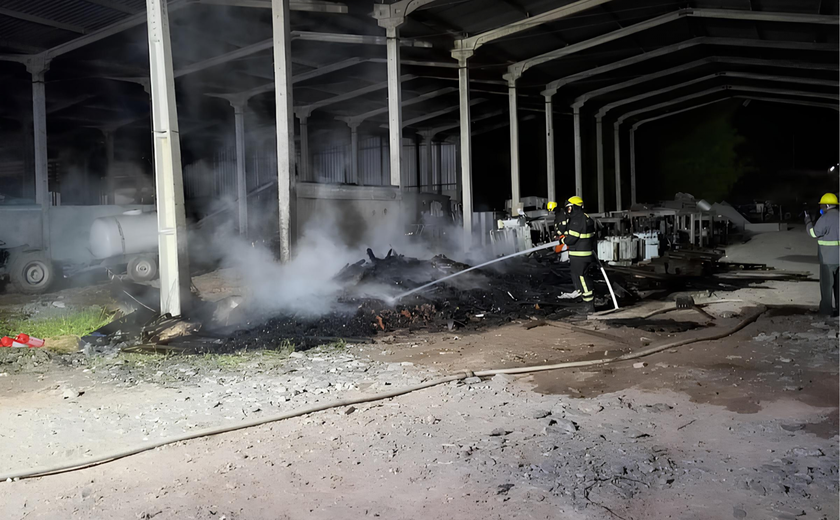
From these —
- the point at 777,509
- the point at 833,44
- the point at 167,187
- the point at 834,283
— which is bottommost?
the point at 777,509

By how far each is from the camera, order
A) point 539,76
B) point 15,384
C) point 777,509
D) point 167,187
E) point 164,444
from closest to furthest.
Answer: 1. point 777,509
2. point 164,444
3. point 15,384
4. point 167,187
5. point 539,76

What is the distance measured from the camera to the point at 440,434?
15.6ft

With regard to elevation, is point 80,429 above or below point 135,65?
below

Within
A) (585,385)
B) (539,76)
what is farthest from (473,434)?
(539,76)

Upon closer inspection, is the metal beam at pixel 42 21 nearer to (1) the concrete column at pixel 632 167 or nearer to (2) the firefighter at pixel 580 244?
(2) the firefighter at pixel 580 244

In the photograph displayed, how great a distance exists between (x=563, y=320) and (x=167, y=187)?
20.0 ft

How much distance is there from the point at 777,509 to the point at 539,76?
67.2ft

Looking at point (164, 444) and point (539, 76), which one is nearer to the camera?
point (164, 444)

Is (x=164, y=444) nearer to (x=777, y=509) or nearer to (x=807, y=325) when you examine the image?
(x=777, y=509)

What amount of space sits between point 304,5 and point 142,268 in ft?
23.1

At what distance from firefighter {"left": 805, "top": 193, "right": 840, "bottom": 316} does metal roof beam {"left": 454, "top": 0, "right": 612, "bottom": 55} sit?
26.7 feet

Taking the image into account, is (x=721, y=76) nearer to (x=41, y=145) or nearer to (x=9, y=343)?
(x=41, y=145)

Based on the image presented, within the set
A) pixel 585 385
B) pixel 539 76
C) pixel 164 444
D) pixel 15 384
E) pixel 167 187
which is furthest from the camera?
pixel 539 76

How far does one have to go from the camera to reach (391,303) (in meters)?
9.95
